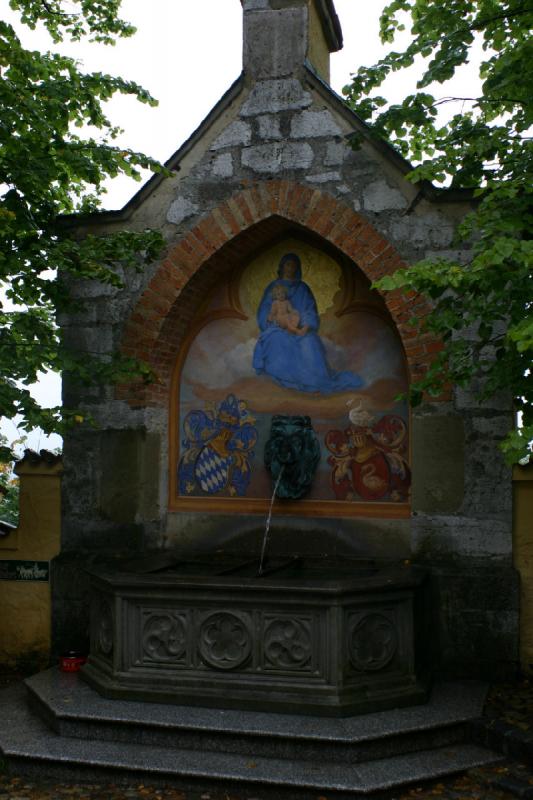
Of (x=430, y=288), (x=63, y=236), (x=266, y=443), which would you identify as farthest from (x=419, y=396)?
(x=63, y=236)

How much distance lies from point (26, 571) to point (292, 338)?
10.2ft

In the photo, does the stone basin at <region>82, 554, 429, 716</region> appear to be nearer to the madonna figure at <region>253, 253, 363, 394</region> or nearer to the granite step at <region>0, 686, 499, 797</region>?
the granite step at <region>0, 686, 499, 797</region>

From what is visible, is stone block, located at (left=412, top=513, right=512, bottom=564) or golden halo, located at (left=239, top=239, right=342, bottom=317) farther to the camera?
golden halo, located at (left=239, top=239, right=342, bottom=317)

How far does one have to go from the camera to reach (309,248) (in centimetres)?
732

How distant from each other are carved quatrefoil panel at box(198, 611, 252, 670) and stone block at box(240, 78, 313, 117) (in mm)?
4142

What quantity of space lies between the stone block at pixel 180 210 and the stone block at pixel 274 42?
3.98 feet

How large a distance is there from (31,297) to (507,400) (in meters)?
3.74

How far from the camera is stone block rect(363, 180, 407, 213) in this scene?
6.72 metres

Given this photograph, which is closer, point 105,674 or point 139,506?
point 105,674

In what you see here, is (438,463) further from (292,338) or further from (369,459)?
(292,338)

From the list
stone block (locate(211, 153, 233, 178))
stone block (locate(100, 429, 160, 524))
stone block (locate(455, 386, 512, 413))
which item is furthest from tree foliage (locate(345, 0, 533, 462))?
stone block (locate(100, 429, 160, 524))

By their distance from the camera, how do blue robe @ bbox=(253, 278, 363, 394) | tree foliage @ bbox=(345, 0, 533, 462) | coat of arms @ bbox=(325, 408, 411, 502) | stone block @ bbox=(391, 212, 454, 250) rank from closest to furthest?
tree foliage @ bbox=(345, 0, 533, 462) < stone block @ bbox=(391, 212, 454, 250) < coat of arms @ bbox=(325, 408, 411, 502) < blue robe @ bbox=(253, 278, 363, 394)

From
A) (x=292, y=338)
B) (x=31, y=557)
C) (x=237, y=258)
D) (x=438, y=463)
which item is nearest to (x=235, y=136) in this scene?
(x=237, y=258)

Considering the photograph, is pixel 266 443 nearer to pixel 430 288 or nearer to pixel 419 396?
pixel 419 396
